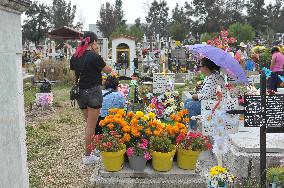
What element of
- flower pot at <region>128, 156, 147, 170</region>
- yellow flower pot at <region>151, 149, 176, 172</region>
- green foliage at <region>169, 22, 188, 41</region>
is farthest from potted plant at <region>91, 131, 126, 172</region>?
green foliage at <region>169, 22, 188, 41</region>

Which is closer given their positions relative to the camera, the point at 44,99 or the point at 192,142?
the point at 192,142

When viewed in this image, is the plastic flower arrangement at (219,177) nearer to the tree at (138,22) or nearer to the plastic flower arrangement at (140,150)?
the plastic flower arrangement at (140,150)

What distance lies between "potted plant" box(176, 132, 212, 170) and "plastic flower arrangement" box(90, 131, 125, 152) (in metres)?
0.63

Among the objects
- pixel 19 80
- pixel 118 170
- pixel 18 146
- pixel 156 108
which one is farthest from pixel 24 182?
pixel 156 108

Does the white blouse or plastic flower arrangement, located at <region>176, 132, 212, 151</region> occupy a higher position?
the white blouse

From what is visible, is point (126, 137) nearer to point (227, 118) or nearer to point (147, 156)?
point (147, 156)

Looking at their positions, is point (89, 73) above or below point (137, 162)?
above

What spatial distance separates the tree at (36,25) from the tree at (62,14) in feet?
4.08

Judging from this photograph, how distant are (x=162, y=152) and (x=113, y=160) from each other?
1.71 feet

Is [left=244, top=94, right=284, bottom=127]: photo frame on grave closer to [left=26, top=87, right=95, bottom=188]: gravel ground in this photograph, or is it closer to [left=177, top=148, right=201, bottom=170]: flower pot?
[left=177, top=148, right=201, bottom=170]: flower pot

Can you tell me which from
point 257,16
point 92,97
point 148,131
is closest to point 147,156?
point 148,131

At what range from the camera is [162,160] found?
14.0 ft

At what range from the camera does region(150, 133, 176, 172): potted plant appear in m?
4.25

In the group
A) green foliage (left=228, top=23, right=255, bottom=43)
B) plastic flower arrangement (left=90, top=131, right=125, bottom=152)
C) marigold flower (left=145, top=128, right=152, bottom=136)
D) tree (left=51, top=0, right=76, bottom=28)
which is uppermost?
tree (left=51, top=0, right=76, bottom=28)
